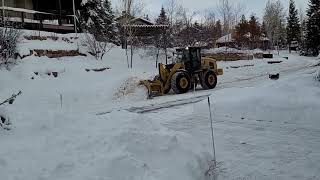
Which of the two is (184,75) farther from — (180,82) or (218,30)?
(218,30)

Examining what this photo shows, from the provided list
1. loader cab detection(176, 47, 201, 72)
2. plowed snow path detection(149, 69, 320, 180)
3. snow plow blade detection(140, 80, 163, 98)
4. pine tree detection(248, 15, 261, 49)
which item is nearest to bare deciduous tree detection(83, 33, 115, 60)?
loader cab detection(176, 47, 201, 72)

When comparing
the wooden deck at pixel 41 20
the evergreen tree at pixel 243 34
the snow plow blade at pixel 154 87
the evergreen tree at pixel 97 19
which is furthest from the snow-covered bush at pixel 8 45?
the evergreen tree at pixel 243 34

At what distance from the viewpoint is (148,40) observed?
1623 inches

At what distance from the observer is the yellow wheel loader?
20.1 meters

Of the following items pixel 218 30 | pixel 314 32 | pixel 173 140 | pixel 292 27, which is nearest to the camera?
pixel 173 140

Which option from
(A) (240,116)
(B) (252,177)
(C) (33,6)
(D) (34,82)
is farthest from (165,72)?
(C) (33,6)

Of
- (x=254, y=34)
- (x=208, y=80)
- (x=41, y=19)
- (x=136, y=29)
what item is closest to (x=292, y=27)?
(x=254, y=34)

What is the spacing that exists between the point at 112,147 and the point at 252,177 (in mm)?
2600

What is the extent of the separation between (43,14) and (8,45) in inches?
394

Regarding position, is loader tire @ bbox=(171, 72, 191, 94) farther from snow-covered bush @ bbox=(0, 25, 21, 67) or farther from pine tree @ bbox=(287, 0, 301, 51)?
pine tree @ bbox=(287, 0, 301, 51)

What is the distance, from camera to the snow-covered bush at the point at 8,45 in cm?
2192

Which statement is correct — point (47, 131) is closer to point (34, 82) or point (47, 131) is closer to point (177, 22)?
point (34, 82)

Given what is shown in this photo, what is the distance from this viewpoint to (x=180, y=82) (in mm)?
20188

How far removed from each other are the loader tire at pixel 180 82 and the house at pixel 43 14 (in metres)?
12.4
